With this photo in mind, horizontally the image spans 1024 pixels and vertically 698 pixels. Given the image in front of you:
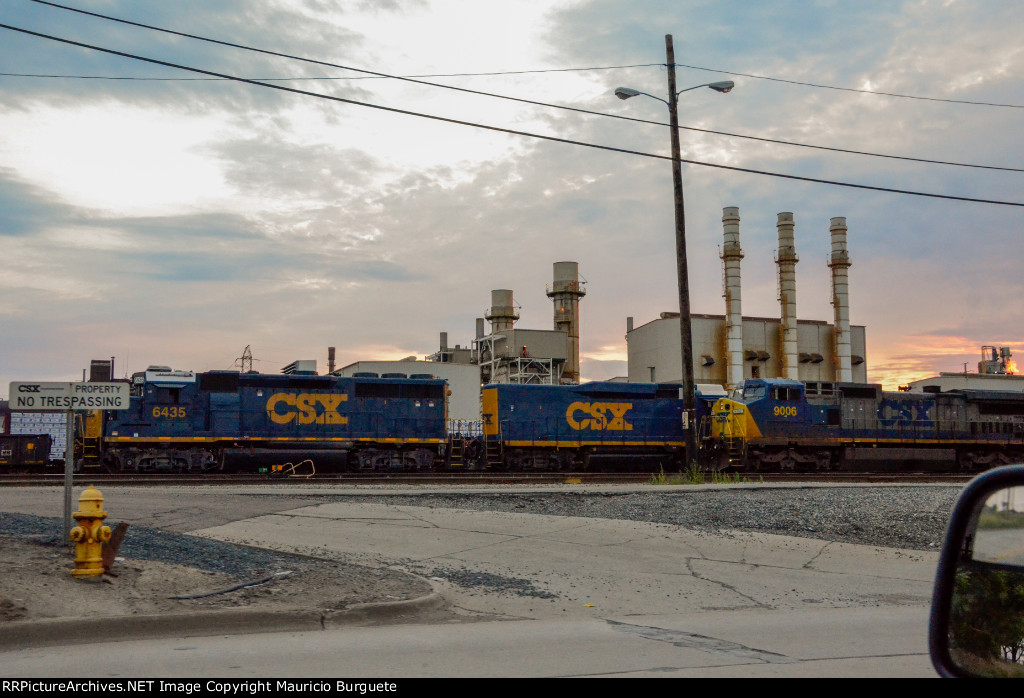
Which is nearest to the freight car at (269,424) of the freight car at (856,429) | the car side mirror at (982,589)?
the freight car at (856,429)

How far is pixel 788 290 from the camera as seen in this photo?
2345 inches

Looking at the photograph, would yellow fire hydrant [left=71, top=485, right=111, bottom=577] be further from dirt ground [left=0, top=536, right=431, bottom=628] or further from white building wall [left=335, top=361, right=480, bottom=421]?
white building wall [left=335, top=361, right=480, bottom=421]

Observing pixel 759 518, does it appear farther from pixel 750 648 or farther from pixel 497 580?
pixel 750 648

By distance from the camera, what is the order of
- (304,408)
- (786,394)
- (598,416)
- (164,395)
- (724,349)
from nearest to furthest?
(164,395), (304,408), (786,394), (598,416), (724,349)

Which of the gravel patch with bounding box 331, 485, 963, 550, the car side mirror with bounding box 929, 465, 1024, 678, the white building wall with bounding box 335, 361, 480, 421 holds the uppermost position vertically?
the white building wall with bounding box 335, 361, 480, 421

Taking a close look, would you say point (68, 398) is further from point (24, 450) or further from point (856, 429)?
point (856, 429)

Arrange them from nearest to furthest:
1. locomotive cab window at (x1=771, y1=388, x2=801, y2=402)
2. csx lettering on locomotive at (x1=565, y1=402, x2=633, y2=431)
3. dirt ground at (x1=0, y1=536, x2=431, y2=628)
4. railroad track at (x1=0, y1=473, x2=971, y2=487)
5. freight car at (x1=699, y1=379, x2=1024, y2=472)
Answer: dirt ground at (x1=0, y1=536, x2=431, y2=628) → railroad track at (x1=0, y1=473, x2=971, y2=487) → freight car at (x1=699, y1=379, x2=1024, y2=472) → locomotive cab window at (x1=771, y1=388, x2=801, y2=402) → csx lettering on locomotive at (x1=565, y1=402, x2=633, y2=431)

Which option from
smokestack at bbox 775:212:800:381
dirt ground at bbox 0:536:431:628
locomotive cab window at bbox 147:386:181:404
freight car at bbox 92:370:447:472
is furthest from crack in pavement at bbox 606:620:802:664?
smokestack at bbox 775:212:800:381

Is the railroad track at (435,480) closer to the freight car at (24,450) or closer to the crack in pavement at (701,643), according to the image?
the freight car at (24,450)

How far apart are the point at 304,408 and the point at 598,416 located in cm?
1050

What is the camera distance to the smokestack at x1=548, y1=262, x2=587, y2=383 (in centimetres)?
6116

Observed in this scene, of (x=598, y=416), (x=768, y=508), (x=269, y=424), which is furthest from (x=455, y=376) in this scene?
(x=768, y=508)

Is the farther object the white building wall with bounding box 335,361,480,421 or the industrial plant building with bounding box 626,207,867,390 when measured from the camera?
the industrial plant building with bounding box 626,207,867,390

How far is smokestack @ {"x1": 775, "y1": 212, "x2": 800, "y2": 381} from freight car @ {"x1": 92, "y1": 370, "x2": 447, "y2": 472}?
1353 inches
